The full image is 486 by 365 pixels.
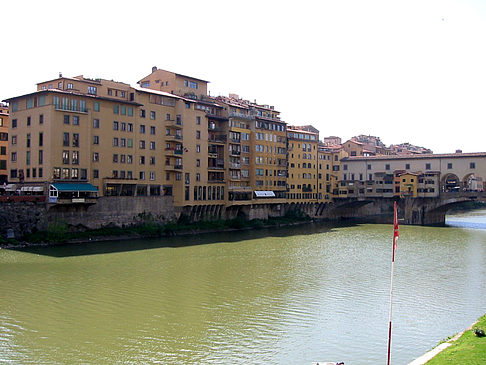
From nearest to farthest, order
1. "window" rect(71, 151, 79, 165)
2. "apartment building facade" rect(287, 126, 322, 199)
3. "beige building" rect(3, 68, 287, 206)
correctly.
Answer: "beige building" rect(3, 68, 287, 206) → "window" rect(71, 151, 79, 165) → "apartment building facade" rect(287, 126, 322, 199)

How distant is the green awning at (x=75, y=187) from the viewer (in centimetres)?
5138

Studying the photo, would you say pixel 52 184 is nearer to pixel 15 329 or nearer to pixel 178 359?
pixel 15 329

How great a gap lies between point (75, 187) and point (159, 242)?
9.97m

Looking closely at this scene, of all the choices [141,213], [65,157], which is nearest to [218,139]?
[141,213]

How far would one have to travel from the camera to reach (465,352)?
16.3 meters

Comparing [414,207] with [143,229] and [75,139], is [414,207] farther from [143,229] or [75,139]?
[75,139]

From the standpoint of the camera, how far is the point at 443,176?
8444 cm

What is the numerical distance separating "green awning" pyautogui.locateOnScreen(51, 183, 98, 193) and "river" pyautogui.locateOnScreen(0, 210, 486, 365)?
5861mm

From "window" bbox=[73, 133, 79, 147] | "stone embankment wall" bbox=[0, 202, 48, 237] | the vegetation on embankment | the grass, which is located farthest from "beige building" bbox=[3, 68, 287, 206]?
the grass

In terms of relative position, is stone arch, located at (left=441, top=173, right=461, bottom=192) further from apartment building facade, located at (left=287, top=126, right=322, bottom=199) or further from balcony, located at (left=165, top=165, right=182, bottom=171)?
balcony, located at (left=165, top=165, right=182, bottom=171)

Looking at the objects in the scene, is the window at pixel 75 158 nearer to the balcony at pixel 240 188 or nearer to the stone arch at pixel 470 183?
the balcony at pixel 240 188

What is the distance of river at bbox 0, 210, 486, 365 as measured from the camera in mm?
21484

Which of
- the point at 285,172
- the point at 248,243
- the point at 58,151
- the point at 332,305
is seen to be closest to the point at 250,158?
the point at 285,172

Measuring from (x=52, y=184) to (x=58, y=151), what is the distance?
135 inches
